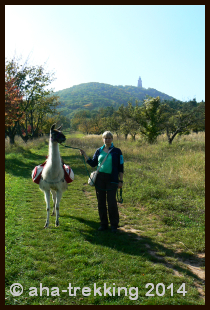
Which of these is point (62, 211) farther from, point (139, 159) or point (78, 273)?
point (139, 159)

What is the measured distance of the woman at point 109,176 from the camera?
521cm

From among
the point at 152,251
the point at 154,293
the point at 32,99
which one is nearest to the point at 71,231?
the point at 152,251

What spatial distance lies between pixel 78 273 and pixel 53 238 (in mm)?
1450

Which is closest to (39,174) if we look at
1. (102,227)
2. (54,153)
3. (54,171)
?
(54,171)

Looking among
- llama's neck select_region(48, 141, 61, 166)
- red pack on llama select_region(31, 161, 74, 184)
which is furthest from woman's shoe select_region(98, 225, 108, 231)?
llama's neck select_region(48, 141, 61, 166)

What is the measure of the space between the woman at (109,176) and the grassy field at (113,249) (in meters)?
0.50

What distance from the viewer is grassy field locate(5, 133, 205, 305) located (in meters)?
3.21

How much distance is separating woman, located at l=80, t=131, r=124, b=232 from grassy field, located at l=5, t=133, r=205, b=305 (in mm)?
495

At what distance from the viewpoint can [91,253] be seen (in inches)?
168

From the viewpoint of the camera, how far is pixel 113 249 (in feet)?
14.7

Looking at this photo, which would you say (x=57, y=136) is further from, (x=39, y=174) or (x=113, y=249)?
(x=113, y=249)

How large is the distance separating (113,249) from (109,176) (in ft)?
5.61

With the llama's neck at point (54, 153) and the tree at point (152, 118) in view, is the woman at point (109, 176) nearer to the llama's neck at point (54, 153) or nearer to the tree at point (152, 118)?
the llama's neck at point (54, 153)

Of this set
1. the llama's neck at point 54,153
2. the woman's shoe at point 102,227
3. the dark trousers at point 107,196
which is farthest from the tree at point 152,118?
the llama's neck at point 54,153
